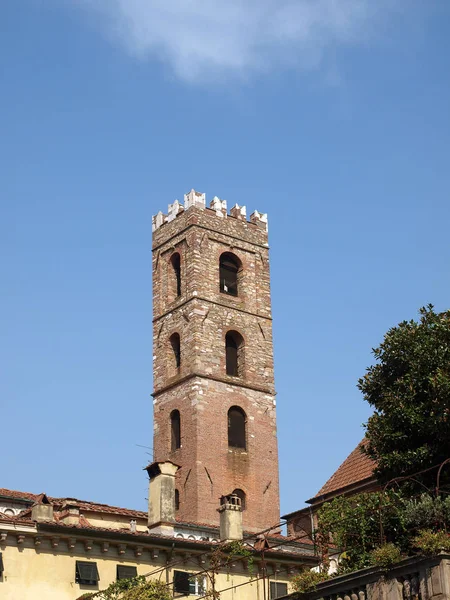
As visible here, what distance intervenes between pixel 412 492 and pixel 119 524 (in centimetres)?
1202

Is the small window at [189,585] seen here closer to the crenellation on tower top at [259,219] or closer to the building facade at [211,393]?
the building facade at [211,393]

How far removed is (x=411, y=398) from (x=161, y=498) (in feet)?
30.1

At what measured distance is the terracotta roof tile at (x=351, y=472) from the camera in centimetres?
3471

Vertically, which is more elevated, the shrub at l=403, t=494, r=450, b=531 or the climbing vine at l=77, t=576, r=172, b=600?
the shrub at l=403, t=494, r=450, b=531

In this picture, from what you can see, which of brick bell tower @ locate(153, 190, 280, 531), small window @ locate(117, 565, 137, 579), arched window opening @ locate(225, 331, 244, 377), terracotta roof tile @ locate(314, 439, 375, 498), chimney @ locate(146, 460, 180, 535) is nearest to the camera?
small window @ locate(117, 565, 137, 579)

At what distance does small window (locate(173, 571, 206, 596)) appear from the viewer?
2515cm

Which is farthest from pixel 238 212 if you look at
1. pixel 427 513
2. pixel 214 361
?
pixel 427 513

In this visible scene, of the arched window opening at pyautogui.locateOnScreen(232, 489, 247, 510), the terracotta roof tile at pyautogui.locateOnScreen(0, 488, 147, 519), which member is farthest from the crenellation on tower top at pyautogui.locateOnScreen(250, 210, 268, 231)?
the terracotta roof tile at pyautogui.locateOnScreen(0, 488, 147, 519)

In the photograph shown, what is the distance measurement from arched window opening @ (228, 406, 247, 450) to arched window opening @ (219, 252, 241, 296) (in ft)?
20.1

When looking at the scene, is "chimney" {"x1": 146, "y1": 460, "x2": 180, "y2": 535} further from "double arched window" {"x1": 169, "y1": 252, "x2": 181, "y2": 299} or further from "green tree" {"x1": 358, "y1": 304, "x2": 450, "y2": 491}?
"double arched window" {"x1": 169, "y1": 252, "x2": 181, "y2": 299}

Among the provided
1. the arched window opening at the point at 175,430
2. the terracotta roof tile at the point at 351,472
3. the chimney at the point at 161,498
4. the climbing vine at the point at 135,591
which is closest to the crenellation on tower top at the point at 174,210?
the arched window opening at the point at 175,430

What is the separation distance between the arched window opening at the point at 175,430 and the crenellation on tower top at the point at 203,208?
10.5m

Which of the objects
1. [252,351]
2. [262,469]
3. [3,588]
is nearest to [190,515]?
[262,469]

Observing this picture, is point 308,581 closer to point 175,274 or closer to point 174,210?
point 175,274
